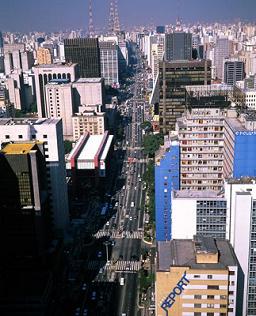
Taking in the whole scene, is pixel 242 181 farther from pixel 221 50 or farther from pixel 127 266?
pixel 221 50

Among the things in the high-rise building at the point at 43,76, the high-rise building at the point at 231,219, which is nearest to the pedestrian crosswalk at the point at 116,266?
the high-rise building at the point at 231,219

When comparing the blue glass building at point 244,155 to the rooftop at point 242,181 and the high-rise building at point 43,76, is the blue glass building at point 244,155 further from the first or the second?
the high-rise building at point 43,76

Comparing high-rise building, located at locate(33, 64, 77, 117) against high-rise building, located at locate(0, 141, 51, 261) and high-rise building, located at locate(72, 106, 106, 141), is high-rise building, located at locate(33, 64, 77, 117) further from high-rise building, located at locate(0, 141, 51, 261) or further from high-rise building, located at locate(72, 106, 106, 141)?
high-rise building, located at locate(0, 141, 51, 261)

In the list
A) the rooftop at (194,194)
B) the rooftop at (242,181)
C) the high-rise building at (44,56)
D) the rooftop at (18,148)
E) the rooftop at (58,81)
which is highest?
the high-rise building at (44,56)

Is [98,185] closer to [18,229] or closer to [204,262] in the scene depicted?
[18,229]

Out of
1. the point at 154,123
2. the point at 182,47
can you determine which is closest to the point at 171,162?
the point at 154,123

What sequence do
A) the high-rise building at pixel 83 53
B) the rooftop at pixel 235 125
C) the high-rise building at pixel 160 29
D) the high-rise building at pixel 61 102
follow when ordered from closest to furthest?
the rooftop at pixel 235 125
the high-rise building at pixel 61 102
the high-rise building at pixel 83 53
the high-rise building at pixel 160 29
